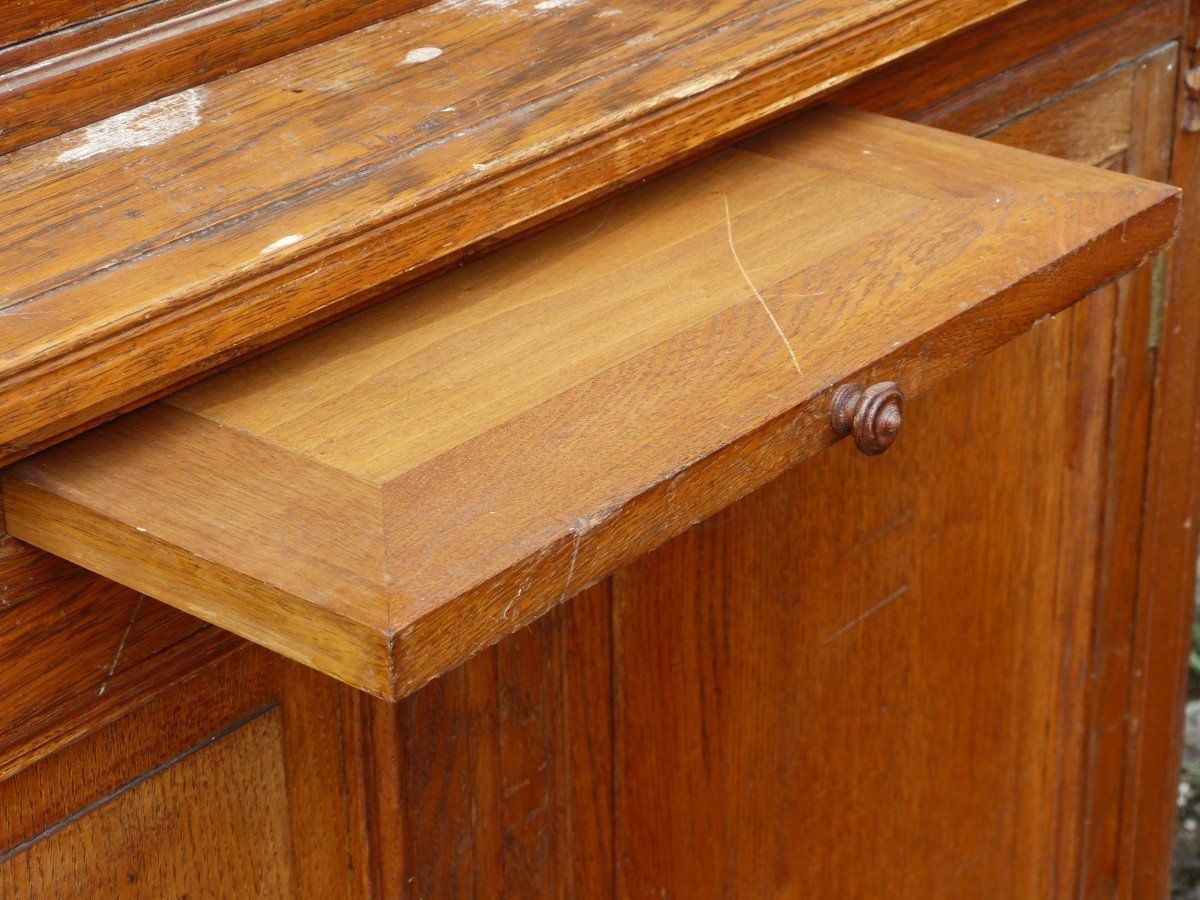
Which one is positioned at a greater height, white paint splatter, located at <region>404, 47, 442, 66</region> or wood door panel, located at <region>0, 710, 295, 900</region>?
white paint splatter, located at <region>404, 47, 442, 66</region>

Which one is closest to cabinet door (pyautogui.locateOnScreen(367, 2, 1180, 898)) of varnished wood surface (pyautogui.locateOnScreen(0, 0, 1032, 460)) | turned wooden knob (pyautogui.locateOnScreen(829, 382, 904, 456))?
varnished wood surface (pyautogui.locateOnScreen(0, 0, 1032, 460))

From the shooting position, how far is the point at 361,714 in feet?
3.13

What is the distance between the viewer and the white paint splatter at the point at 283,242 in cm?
73

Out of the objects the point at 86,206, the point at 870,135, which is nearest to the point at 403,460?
the point at 86,206

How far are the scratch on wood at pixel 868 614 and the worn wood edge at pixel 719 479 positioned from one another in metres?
0.51

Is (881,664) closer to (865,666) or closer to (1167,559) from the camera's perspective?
(865,666)

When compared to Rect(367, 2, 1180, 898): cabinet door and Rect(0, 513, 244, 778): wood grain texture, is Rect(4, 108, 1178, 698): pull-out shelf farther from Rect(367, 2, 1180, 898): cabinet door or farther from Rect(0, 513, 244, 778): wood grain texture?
Rect(367, 2, 1180, 898): cabinet door

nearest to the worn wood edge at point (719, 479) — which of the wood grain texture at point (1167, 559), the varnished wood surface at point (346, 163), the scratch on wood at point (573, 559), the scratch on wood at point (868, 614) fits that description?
the scratch on wood at point (573, 559)

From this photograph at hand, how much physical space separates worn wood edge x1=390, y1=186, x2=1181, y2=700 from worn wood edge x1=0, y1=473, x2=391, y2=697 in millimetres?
20

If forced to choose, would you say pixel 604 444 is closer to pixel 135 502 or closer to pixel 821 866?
pixel 135 502

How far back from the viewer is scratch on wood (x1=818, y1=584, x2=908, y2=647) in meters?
1.34

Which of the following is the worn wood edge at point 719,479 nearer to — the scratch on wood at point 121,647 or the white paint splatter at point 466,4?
the scratch on wood at point 121,647

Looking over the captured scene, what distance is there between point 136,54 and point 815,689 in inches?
29.8

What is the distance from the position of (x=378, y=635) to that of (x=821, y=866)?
923mm
